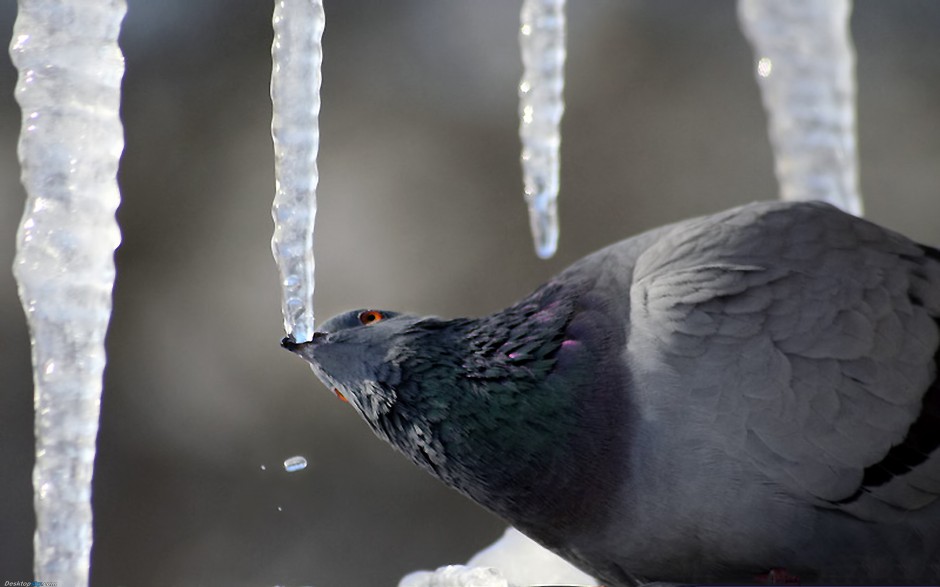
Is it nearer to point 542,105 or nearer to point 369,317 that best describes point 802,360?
point 369,317

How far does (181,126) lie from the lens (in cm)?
356

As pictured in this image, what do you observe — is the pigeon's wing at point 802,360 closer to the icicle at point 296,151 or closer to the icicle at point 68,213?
the icicle at point 296,151

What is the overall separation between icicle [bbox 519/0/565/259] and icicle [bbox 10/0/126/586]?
0.64m

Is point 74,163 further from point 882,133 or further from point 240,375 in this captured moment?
point 882,133

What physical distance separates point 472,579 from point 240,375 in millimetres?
2316

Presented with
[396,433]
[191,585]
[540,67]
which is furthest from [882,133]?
[396,433]

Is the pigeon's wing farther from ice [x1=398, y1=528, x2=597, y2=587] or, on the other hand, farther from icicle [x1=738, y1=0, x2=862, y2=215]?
icicle [x1=738, y1=0, x2=862, y2=215]

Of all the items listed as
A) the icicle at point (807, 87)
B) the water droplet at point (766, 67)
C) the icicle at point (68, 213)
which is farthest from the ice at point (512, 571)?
the water droplet at point (766, 67)

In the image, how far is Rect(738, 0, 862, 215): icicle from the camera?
201 centimetres

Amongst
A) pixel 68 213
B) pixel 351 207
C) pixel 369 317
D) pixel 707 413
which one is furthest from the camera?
pixel 351 207

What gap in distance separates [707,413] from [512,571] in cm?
60

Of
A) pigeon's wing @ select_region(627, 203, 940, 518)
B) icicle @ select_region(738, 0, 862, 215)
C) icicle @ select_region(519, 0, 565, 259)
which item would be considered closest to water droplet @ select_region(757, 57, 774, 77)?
icicle @ select_region(738, 0, 862, 215)

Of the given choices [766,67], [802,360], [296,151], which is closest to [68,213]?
[296,151]

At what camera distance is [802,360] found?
1.14m
